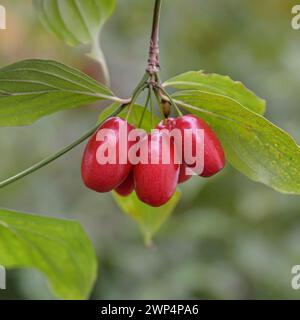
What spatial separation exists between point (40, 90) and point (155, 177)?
27cm

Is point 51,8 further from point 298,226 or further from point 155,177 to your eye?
point 298,226

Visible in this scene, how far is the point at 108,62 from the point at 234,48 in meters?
0.60

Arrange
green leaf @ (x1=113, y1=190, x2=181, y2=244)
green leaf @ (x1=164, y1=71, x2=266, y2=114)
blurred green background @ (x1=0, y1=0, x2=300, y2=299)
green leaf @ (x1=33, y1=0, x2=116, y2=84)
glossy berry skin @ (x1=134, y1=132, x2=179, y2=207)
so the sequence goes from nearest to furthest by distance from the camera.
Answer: glossy berry skin @ (x1=134, y1=132, x2=179, y2=207) < green leaf @ (x1=164, y1=71, x2=266, y2=114) < green leaf @ (x1=33, y1=0, x2=116, y2=84) < green leaf @ (x1=113, y1=190, x2=181, y2=244) < blurred green background @ (x1=0, y1=0, x2=300, y2=299)

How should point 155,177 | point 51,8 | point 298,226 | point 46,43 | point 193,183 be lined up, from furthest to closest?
point 46,43 < point 298,226 < point 193,183 < point 51,8 < point 155,177

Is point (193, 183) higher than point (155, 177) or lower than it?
higher

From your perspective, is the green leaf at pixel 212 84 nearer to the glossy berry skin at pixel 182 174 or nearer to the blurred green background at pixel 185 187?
the glossy berry skin at pixel 182 174

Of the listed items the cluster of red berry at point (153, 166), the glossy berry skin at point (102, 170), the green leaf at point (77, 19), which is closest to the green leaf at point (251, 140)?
the cluster of red berry at point (153, 166)

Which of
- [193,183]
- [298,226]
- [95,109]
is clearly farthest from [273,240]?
[95,109]

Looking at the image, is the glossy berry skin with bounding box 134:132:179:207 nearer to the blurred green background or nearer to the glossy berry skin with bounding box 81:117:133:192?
the glossy berry skin with bounding box 81:117:133:192

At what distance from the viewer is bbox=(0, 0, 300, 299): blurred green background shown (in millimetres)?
2342

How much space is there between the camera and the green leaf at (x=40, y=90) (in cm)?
105

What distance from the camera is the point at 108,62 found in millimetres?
2959

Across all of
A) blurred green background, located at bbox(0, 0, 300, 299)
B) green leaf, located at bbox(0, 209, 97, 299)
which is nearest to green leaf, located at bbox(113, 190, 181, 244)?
green leaf, located at bbox(0, 209, 97, 299)

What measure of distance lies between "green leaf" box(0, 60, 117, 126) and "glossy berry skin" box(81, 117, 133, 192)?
0.41ft
